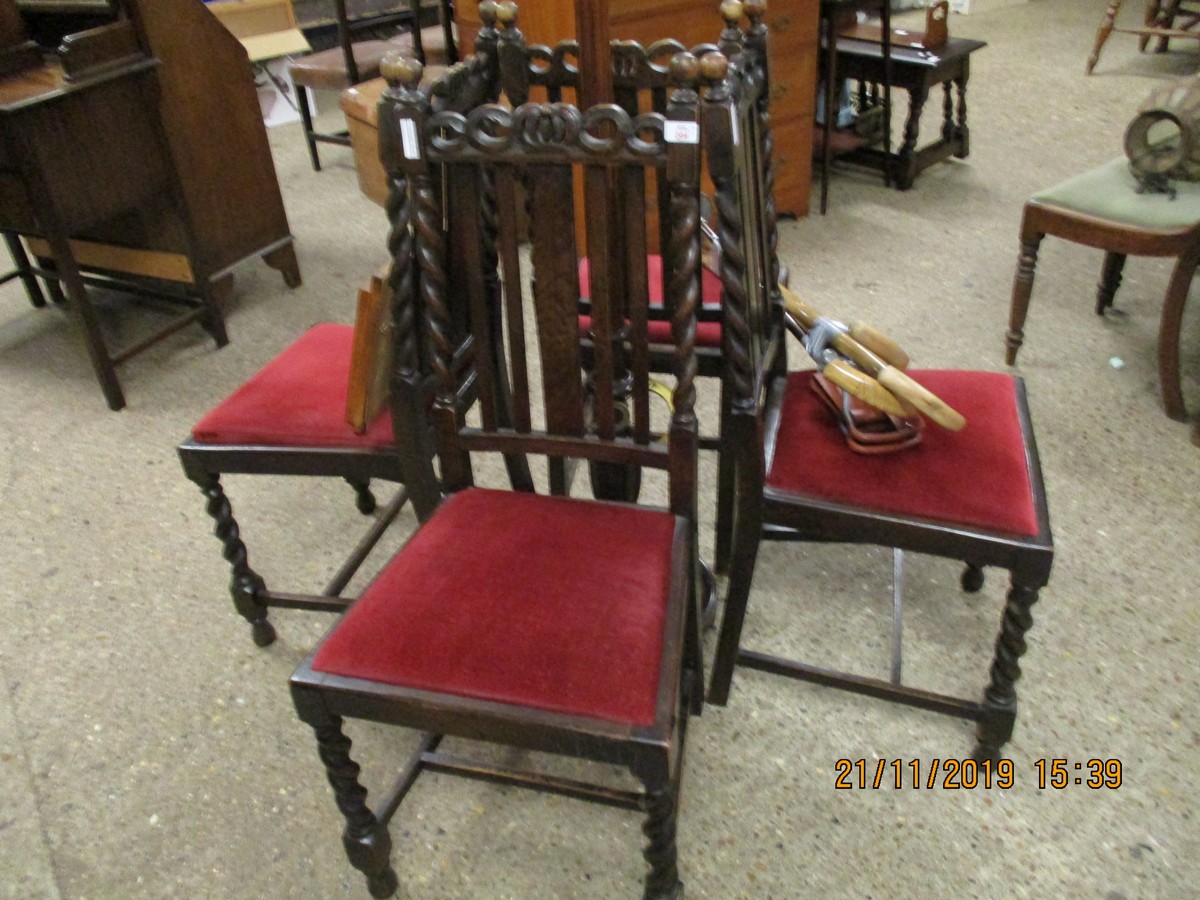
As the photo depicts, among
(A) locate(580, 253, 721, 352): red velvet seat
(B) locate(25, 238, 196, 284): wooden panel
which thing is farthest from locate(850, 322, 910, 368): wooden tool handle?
(B) locate(25, 238, 196, 284): wooden panel

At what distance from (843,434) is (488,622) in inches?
25.8

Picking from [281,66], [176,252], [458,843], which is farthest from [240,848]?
[281,66]

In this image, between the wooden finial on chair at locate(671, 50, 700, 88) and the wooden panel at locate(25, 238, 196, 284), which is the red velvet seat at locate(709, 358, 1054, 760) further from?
the wooden panel at locate(25, 238, 196, 284)

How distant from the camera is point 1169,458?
2.19 metres

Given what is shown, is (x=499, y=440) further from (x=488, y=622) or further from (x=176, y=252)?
(x=176, y=252)

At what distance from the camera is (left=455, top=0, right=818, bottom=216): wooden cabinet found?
272 centimetres

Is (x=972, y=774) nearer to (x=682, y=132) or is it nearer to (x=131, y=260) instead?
(x=682, y=132)

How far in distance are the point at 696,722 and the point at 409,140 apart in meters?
1.05

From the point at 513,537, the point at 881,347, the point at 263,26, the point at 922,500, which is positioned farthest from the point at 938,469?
the point at 263,26

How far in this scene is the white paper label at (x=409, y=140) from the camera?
116 centimetres

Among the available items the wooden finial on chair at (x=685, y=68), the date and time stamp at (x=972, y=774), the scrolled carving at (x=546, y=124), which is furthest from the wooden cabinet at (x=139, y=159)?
the date and time stamp at (x=972, y=774)

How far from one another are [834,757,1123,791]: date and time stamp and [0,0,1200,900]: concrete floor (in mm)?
13

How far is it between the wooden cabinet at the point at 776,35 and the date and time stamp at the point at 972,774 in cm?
172

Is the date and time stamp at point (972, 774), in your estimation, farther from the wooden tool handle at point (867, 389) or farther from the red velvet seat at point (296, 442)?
the red velvet seat at point (296, 442)
